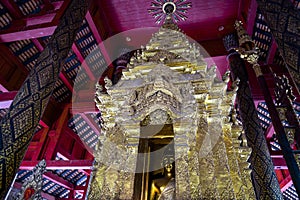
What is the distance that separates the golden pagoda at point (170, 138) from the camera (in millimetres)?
2004

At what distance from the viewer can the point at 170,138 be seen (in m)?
2.53

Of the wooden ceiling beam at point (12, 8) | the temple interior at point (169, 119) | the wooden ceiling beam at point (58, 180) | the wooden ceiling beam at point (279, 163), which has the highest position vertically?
the wooden ceiling beam at point (12, 8)

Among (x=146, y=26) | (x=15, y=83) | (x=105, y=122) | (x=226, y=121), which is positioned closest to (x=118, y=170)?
(x=105, y=122)

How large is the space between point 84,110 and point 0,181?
4437 millimetres

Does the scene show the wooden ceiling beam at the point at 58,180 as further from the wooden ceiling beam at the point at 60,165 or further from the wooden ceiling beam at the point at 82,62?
the wooden ceiling beam at the point at 82,62

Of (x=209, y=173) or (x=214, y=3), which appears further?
(x=214, y=3)

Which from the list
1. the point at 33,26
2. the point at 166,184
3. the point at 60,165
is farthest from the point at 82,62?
the point at 166,184

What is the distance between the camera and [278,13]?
198 centimetres

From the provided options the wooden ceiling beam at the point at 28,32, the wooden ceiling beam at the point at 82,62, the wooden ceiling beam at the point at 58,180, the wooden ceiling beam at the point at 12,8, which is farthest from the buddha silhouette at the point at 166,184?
the wooden ceiling beam at the point at 58,180

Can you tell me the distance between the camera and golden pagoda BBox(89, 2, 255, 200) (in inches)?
78.9

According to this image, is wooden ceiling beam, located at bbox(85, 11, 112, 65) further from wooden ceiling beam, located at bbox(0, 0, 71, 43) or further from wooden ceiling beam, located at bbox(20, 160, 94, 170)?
wooden ceiling beam, located at bbox(20, 160, 94, 170)

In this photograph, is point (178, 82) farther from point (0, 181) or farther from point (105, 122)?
point (0, 181)

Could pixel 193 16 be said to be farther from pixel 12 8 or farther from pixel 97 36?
pixel 12 8

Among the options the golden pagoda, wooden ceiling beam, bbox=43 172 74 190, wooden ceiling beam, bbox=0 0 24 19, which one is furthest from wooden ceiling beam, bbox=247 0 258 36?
wooden ceiling beam, bbox=43 172 74 190
